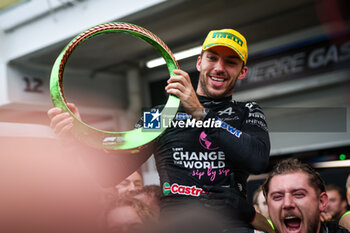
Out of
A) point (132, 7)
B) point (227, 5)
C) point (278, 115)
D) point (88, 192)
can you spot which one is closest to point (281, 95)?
point (278, 115)

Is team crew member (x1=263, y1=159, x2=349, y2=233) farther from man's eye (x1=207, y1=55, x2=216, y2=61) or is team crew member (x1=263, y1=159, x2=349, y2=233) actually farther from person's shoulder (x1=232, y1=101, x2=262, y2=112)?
man's eye (x1=207, y1=55, x2=216, y2=61)

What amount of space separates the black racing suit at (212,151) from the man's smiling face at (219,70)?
0.25ft

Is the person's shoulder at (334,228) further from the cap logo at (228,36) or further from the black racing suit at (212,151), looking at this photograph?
the cap logo at (228,36)

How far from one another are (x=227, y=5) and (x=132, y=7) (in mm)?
1429

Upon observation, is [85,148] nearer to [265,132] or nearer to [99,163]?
[99,163]

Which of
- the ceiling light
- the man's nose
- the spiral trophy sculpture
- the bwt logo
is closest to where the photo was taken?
the spiral trophy sculpture

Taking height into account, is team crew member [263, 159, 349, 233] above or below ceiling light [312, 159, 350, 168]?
below

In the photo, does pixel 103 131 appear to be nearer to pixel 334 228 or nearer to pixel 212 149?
pixel 212 149

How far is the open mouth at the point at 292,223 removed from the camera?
105 inches

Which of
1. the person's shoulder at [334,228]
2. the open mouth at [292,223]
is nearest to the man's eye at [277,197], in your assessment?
the open mouth at [292,223]

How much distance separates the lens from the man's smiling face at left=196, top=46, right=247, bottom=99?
2066 mm

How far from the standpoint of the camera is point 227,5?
22.9 ft

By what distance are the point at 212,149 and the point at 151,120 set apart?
0.30 meters

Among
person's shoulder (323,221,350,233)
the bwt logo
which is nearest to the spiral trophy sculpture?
the bwt logo
